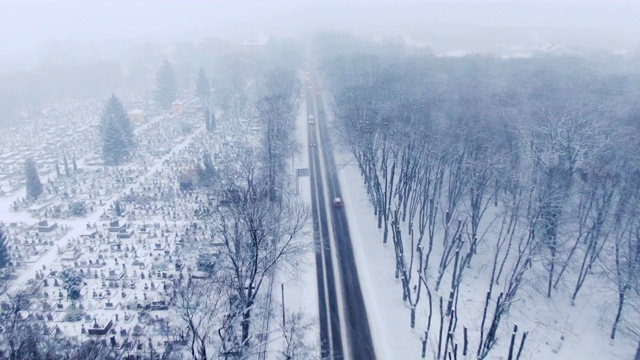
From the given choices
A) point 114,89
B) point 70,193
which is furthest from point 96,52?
point 70,193

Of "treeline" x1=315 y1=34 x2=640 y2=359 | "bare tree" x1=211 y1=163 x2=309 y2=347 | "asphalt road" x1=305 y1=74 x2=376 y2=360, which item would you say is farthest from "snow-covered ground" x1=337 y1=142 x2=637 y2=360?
"bare tree" x1=211 y1=163 x2=309 y2=347

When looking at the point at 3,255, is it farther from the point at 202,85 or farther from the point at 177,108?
the point at 202,85

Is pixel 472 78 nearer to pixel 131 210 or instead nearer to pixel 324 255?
pixel 324 255

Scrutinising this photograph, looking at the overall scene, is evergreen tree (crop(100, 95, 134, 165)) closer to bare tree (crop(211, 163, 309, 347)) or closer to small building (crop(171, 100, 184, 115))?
small building (crop(171, 100, 184, 115))

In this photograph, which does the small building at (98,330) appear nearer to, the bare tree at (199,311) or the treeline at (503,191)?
the bare tree at (199,311)

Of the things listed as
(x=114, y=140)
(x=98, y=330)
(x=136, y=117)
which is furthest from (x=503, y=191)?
(x=136, y=117)

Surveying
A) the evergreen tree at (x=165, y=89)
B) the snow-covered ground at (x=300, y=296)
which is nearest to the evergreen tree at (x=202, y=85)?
the evergreen tree at (x=165, y=89)

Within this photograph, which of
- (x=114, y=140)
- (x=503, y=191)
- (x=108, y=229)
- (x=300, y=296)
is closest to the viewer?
(x=300, y=296)
